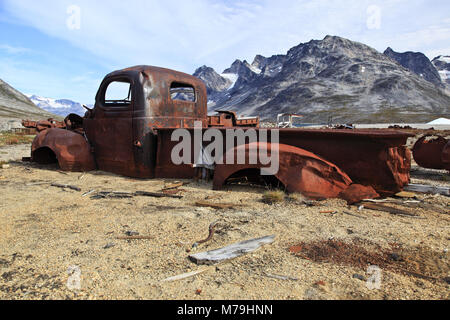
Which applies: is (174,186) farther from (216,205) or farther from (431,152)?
(431,152)

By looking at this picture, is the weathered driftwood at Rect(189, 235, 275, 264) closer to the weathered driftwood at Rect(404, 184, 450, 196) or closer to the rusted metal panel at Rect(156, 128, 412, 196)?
the rusted metal panel at Rect(156, 128, 412, 196)

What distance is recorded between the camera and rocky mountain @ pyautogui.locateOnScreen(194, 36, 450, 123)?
5678 centimetres

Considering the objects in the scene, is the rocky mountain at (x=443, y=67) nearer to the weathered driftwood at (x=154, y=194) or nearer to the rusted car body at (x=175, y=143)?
the rusted car body at (x=175, y=143)

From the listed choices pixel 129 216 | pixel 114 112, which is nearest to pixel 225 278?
pixel 129 216

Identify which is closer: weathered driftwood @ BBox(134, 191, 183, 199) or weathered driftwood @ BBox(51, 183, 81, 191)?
weathered driftwood @ BBox(134, 191, 183, 199)

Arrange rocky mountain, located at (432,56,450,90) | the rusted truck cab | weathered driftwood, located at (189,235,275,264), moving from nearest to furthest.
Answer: weathered driftwood, located at (189,235,275,264) → the rusted truck cab → rocky mountain, located at (432,56,450,90)

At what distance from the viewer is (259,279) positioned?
194cm

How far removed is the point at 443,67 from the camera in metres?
146

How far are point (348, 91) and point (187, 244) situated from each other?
80.2 m

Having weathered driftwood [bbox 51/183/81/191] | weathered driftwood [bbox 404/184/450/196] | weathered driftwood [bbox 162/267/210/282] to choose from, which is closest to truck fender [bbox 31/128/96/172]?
weathered driftwood [bbox 51/183/81/191]

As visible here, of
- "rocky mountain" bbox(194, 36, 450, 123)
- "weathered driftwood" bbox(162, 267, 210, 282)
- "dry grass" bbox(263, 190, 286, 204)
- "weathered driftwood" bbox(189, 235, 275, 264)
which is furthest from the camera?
"rocky mountain" bbox(194, 36, 450, 123)

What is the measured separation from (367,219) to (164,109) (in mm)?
4044

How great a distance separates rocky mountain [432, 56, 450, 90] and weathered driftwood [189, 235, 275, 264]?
526 ft

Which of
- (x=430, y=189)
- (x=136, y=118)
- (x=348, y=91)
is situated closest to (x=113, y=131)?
(x=136, y=118)
